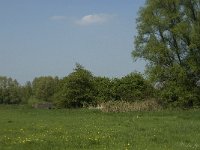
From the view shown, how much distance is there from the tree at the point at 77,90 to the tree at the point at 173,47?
7.79m

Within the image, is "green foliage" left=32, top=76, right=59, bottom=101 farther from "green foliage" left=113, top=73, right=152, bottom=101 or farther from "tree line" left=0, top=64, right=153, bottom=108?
"green foliage" left=113, top=73, right=152, bottom=101

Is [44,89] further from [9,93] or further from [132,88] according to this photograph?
[132,88]

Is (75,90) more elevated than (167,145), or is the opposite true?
(75,90)

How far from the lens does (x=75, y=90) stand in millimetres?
58781

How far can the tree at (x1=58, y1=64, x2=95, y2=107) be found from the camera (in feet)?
193

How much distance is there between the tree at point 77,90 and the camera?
58747 millimetres

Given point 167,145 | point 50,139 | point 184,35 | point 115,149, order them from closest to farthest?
1. point 115,149
2. point 167,145
3. point 50,139
4. point 184,35

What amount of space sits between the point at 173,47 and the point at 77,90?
13579 mm

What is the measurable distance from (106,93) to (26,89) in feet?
211

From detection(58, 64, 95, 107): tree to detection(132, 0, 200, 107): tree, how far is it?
7787 millimetres

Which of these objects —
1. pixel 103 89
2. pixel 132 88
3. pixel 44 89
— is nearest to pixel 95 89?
pixel 103 89

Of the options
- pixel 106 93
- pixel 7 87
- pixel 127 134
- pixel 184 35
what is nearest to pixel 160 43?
pixel 184 35

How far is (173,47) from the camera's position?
178 ft

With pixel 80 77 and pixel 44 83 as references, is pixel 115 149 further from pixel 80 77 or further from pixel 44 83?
pixel 44 83
